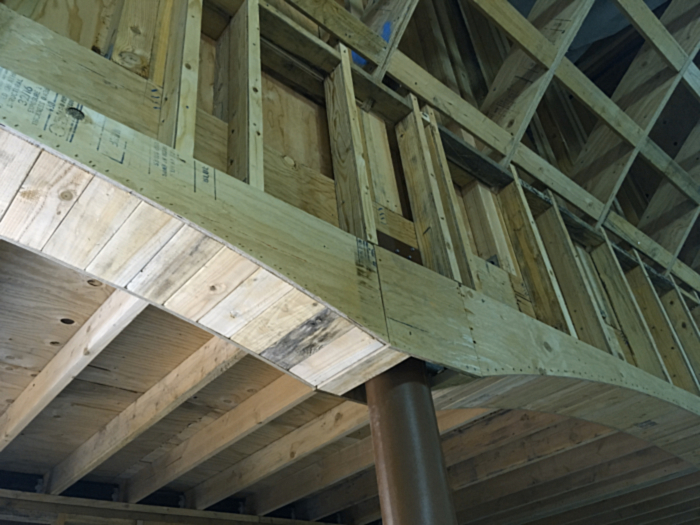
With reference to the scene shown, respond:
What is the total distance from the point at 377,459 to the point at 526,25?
2247mm

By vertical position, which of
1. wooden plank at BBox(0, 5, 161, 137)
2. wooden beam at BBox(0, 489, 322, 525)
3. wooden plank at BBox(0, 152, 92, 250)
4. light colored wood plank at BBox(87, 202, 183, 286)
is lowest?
light colored wood plank at BBox(87, 202, 183, 286)

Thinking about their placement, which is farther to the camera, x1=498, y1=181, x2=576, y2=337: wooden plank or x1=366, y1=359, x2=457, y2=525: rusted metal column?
x1=498, y1=181, x2=576, y2=337: wooden plank

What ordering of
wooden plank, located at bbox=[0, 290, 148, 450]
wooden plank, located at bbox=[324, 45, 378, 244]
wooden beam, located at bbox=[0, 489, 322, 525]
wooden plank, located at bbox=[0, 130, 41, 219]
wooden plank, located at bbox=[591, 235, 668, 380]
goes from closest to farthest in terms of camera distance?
wooden plank, located at bbox=[0, 130, 41, 219] → wooden plank, located at bbox=[324, 45, 378, 244] → wooden plank, located at bbox=[0, 290, 148, 450] → wooden plank, located at bbox=[591, 235, 668, 380] → wooden beam, located at bbox=[0, 489, 322, 525]

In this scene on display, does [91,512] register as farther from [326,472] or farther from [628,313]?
[628,313]

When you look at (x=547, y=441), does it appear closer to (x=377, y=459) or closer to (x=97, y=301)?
(x=377, y=459)

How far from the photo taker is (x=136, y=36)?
155 cm

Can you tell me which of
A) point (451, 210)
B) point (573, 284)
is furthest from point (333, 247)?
point (573, 284)

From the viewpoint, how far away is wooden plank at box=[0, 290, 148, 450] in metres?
1.82

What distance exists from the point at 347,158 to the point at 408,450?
0.91 metres

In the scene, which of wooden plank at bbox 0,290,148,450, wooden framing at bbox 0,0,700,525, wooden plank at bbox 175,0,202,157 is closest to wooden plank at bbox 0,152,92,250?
wooden framing at bbox 0,0,700,525

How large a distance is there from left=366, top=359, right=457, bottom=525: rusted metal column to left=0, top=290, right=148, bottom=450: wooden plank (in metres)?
0.81

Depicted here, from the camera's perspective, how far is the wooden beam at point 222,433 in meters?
2.44

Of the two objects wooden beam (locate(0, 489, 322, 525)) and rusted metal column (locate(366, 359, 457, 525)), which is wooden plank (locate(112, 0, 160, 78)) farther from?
wooden beam (locate(0, 489, 322, 525))

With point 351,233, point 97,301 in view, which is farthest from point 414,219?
point 97,301
